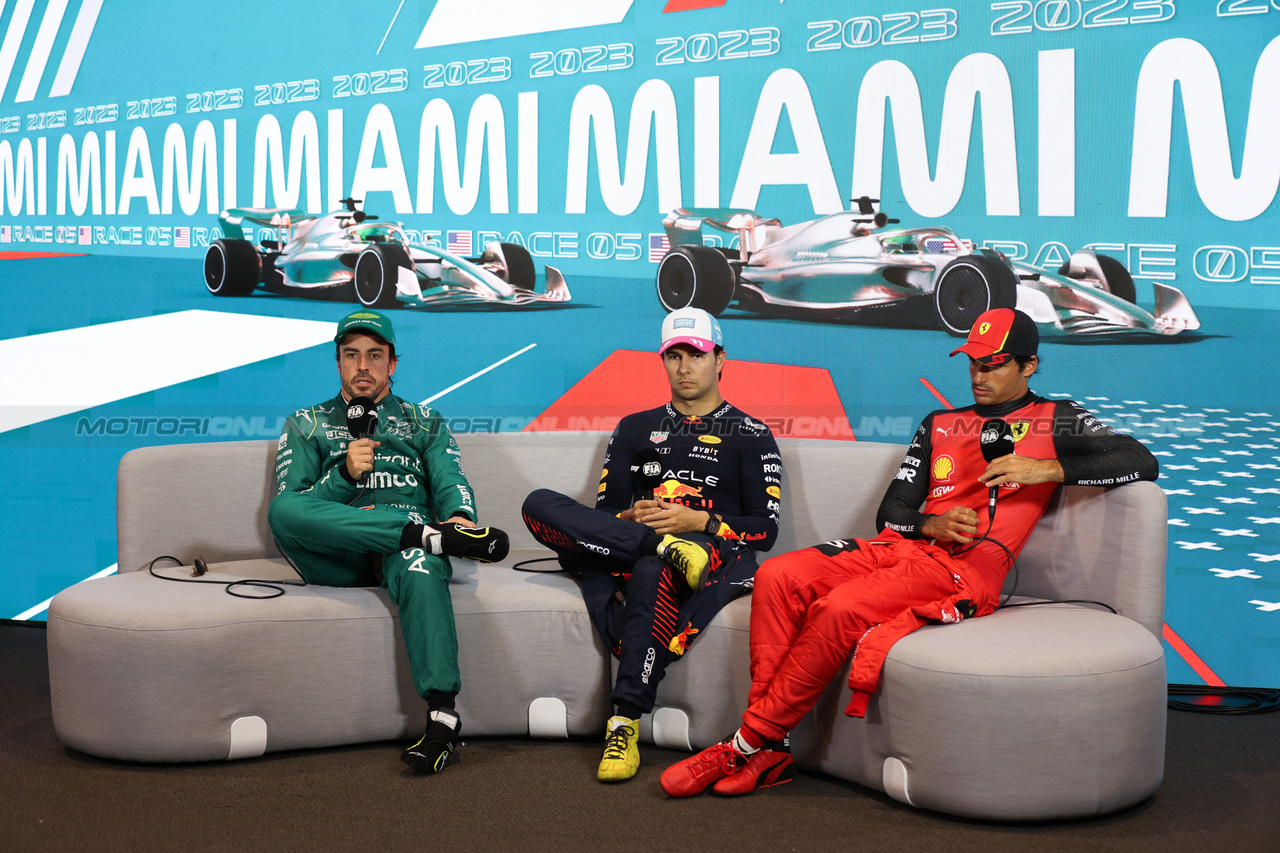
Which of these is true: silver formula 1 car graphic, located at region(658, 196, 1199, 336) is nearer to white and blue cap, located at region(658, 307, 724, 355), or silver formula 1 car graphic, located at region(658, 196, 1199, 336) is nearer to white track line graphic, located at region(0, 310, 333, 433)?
white and blue cap, located at region(658, 307, 724, 355)

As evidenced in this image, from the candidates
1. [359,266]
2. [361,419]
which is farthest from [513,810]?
[359,266]

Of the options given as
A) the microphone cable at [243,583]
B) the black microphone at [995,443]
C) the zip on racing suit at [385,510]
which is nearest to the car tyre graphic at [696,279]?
the zip on racing suit at [385,510]

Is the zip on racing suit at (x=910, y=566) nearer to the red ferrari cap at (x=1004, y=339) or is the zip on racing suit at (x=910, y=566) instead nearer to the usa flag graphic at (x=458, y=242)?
the red ferrari cap at (x=1004, y=339)

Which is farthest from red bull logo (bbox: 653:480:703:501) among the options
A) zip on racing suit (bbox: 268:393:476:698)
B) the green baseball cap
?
the green baseball cap

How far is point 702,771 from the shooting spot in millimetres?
2494

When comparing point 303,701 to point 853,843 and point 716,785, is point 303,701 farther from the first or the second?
point 853,843

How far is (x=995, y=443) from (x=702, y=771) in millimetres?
1116

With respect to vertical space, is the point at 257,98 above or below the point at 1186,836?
above

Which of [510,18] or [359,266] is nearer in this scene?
[510,18]

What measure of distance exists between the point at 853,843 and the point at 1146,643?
0.83 meters

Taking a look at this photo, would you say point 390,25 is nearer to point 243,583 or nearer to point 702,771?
point 243,583

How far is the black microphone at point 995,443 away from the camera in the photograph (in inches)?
107

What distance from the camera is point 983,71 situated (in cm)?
355

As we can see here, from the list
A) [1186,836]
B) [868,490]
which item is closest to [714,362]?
[868,490]
